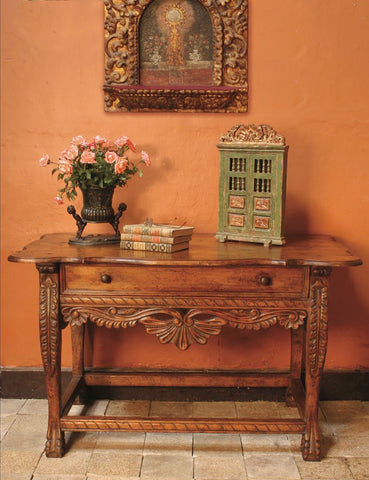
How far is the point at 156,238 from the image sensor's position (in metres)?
2.79

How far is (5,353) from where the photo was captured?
3549 millimetres

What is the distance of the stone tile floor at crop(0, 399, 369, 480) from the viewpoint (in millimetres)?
2750

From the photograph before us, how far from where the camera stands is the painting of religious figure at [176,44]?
3.22m

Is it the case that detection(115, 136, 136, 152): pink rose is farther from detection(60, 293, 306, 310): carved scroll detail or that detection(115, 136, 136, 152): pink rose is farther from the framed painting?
detection(60, 293, 306, 310): carved scroll detail

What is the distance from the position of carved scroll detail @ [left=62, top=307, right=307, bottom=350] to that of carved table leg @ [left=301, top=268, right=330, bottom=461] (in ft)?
0.23

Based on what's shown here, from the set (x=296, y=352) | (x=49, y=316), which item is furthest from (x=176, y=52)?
(x=296, y=352)

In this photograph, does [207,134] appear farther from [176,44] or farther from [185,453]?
[185,453]

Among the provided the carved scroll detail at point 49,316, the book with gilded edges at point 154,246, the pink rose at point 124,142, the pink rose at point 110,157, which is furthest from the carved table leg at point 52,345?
the pink rose at point 124,142

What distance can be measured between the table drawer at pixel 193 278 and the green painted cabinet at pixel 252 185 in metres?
0.26

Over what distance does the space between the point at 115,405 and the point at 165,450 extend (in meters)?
0.60

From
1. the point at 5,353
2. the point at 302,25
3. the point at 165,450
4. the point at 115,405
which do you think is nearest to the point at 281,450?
the point at 165,450

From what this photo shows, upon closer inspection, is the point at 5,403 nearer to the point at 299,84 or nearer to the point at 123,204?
the point at 123,204

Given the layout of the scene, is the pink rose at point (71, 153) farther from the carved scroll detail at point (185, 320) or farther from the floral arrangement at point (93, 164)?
the carved scroll detail at point (185, 320)

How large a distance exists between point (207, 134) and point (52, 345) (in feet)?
4.87
